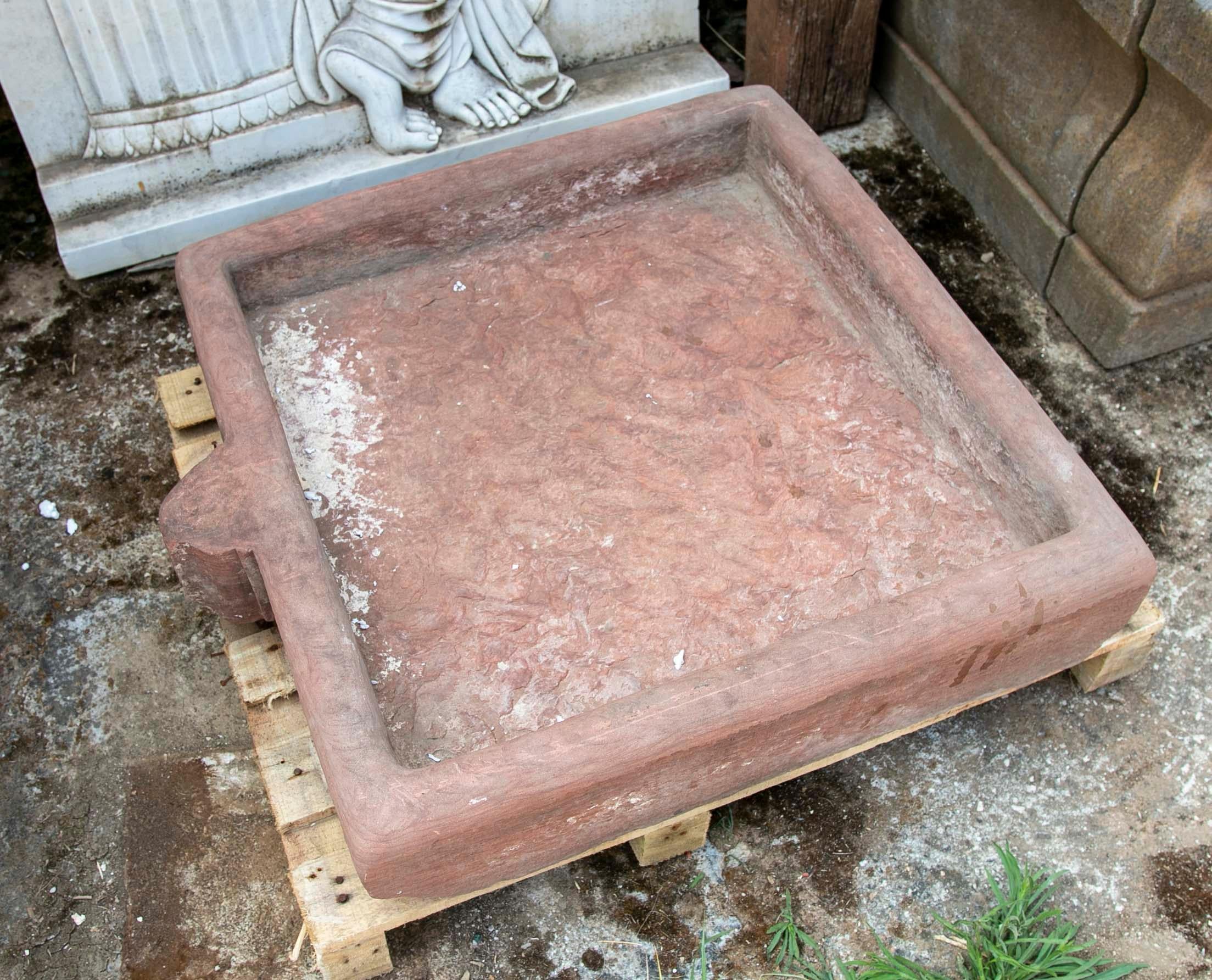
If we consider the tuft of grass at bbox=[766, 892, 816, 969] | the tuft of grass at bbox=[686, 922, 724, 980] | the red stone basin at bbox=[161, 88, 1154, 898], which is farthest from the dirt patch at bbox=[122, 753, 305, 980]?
the tuft of grass at bbox=[766, 892, 816, 969]

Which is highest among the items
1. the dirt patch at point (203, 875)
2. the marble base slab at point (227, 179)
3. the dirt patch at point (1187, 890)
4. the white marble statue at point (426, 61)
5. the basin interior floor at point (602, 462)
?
the white marble statue at point (426, 61)

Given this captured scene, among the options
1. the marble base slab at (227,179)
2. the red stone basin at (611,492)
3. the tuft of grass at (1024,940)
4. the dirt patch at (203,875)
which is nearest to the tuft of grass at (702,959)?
the red stone basin at (611,492)

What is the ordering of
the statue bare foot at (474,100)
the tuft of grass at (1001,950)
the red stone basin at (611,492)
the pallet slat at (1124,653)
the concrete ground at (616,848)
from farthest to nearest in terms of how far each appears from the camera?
the statue bare foot at (474,100) → the pallet slat at (1124,653) → the concrete ground at (616,848) → the tuft of grass at (1001,950) → the red stone basin at (611,492)

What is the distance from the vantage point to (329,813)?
2.52 m

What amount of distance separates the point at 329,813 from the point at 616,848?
632 millimetres

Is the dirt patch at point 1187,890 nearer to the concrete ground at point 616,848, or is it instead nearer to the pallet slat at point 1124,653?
the concrete ground at point 616,848

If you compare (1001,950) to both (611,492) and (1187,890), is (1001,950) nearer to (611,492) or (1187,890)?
(1187,890)

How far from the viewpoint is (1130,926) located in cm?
261

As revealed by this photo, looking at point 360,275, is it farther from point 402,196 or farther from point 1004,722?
point 1004,722

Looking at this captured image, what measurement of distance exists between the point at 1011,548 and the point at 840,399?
531 mm

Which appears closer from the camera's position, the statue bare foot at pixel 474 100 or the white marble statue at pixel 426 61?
the white marble statue at pixel 426 61

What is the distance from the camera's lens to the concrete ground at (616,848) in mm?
2629

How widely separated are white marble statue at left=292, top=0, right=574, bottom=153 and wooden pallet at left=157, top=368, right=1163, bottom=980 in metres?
1.65

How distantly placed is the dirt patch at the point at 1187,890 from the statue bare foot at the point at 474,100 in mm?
2636
